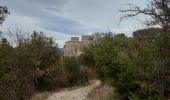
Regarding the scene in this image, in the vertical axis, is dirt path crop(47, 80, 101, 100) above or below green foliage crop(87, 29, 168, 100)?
below

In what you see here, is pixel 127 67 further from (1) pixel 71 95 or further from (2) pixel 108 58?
(1) pixel 71 95

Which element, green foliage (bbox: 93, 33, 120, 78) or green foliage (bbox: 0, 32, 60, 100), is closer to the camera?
green foliage (bbox: 0, 32, 60, 100)

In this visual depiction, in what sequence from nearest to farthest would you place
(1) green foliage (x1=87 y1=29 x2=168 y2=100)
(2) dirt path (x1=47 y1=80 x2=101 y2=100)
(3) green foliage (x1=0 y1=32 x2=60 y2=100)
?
(3) green foliage (x1=0 y1=32 x2=60 y2=100) < (1) green foliage (x1=87 y1=29 x2=168 y2=100) < (2) dirt path (x1=47 y1=80 x2=101 y2=100)

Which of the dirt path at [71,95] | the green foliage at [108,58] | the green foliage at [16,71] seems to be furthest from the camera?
the dirt path at [71,95]

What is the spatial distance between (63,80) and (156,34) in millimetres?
48684

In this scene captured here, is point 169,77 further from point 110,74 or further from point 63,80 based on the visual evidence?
point 63,80

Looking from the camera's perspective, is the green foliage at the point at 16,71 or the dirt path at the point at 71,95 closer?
the green foliage at the point at 16,71

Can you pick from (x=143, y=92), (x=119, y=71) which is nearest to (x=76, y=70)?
(x=119, y=71)

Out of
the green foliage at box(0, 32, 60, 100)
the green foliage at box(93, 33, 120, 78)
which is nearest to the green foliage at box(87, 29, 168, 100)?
the green foliage at box(93, 33, 120, 78)

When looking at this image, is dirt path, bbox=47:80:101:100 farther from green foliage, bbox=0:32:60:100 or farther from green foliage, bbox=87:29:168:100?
green foliage, bbox=0:32:60:100

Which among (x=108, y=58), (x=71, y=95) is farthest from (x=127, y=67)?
(x=71, y=95)

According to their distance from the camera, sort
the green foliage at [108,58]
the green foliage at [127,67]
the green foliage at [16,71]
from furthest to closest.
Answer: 1. the green foliage at [108,58]
2. the green foliage at [127,67]
3. the green foliage at [16,71]

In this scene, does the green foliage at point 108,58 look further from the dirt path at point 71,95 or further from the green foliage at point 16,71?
the dirt path at point 71,95

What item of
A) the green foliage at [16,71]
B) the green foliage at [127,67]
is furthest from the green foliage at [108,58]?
the green foliage at [16,71]
